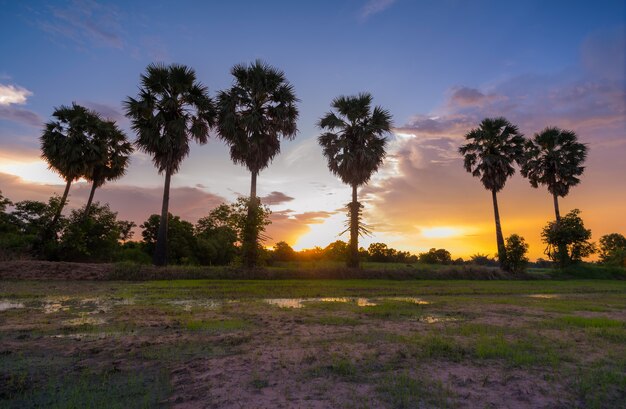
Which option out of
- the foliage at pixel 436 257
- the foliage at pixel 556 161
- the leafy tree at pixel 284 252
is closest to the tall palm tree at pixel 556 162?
the foliage at pixel 556 161

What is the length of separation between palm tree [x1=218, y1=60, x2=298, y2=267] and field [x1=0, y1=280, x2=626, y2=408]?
19.4 meters

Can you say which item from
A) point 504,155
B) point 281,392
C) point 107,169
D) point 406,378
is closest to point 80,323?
point 281,392

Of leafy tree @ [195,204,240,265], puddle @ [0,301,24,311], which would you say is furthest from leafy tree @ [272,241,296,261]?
puddle @ [0,301,24,311]

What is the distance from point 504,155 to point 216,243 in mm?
34321

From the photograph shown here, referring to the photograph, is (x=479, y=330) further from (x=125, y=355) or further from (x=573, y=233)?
(x=573, y=233)

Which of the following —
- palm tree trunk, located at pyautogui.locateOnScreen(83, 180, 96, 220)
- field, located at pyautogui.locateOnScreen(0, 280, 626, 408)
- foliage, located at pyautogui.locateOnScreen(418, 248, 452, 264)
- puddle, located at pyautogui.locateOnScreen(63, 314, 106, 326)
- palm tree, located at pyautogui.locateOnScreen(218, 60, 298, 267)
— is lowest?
field, located at pyautogui.locateOnScreen(0, 280, 626, 408)

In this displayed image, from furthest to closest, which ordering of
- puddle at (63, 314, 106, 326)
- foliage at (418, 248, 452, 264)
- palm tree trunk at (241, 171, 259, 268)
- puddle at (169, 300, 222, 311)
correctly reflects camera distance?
foliage at (418, 248, 452, 264) → palm tree trunk at (241, 171, 259, 268) → puddle at (169, 300, 222, 311) → puddle at (63, 314, 106, 326)

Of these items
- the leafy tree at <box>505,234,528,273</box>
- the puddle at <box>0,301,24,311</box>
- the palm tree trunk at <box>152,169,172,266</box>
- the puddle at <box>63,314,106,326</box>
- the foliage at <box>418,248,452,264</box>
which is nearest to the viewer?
the puddle at <box>63,314,106,326</box>

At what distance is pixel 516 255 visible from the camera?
36.9 metres

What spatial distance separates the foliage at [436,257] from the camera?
6260cm

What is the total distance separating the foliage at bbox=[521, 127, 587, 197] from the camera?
43719mm

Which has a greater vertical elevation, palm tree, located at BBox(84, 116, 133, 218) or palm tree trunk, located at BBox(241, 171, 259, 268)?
palm tree, located at BBox(84, 116, 133, 218)

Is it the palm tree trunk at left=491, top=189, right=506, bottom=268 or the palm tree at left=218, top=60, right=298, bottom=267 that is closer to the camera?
the palm tree at left=218, top=60, right=298, bottom=267

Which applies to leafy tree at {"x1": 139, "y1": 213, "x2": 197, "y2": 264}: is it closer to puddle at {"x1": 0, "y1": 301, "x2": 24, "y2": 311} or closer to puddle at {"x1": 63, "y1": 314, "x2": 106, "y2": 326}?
puddle at {"x1": 0, "y1": 301, "x2": 24, "y2": 311}
